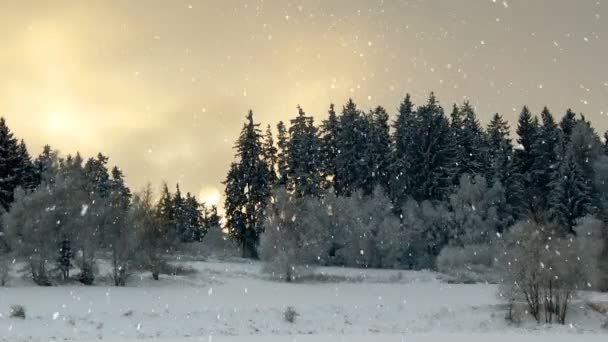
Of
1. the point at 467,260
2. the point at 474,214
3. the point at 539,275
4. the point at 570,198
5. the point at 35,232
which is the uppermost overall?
the point at 570,198

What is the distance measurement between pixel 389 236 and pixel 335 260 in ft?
17.3

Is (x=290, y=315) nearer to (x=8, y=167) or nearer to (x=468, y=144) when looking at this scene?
(x=8, y=167)

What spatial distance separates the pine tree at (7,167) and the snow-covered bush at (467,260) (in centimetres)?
3441

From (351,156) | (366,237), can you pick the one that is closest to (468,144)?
(351,156)

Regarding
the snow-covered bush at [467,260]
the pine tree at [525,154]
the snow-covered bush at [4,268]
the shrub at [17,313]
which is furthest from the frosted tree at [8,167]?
the pine tree at [525,154]

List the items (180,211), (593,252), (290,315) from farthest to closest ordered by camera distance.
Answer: (180,211)
(593,252)
(290,315)

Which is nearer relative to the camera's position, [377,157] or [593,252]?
[593,252]

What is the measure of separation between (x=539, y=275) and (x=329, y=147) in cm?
4017

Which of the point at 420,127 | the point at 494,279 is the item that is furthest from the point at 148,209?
the point at 420,127

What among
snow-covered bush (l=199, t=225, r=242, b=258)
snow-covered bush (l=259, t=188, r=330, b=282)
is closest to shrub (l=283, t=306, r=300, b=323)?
snow-covered bush (l=259, t=188, r=330, b=282)

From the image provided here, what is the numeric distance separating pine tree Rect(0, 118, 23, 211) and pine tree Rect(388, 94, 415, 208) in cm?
3475

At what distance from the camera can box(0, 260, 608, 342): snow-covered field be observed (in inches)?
981

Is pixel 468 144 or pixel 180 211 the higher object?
pixel 468 144

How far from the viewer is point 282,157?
67688 mm
